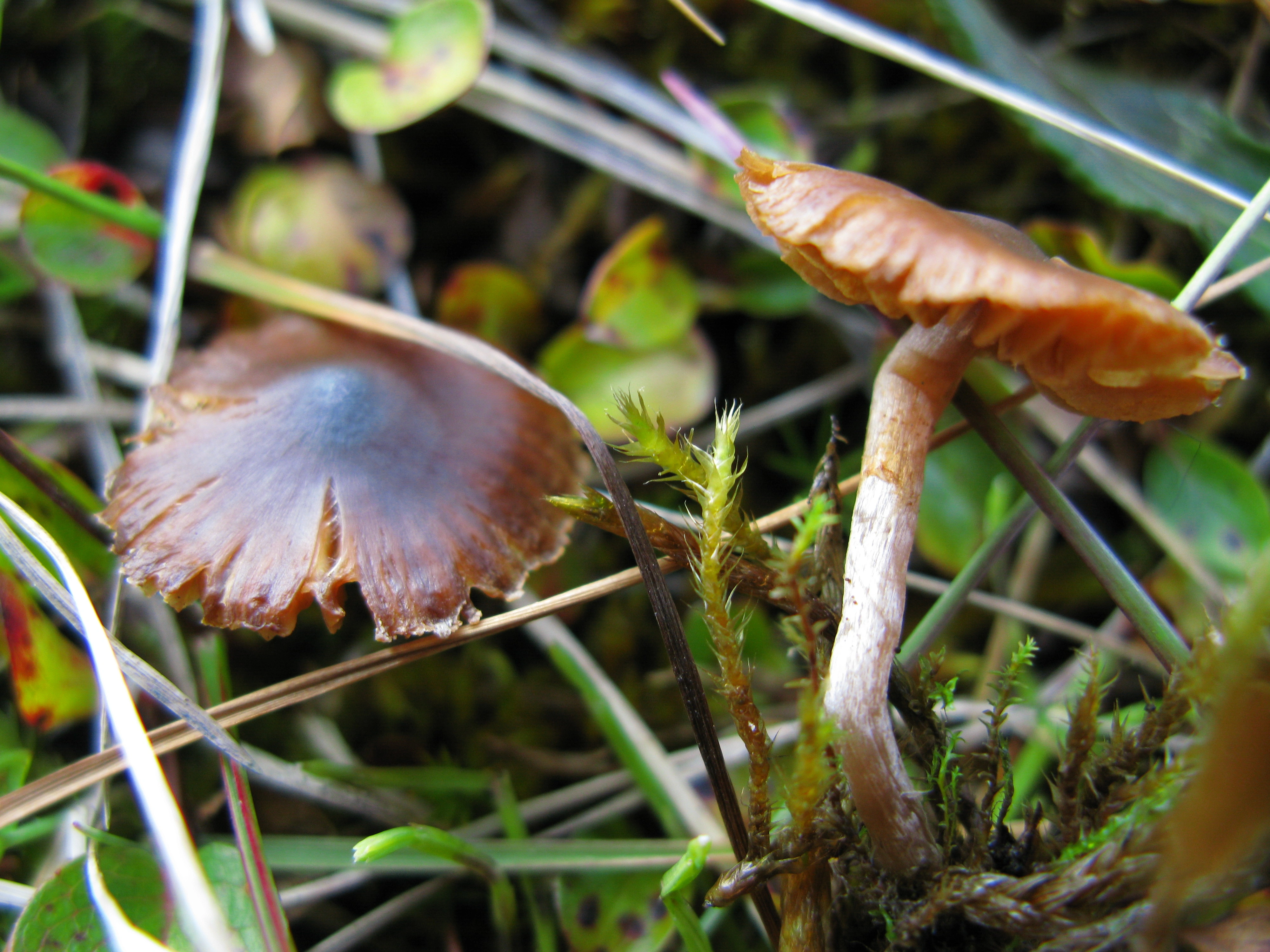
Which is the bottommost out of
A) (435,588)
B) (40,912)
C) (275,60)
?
(40,912)

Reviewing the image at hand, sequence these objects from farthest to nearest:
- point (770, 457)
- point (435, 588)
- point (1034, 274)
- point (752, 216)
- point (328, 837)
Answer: point (770, 457) < point (328, 837) < point (435, 588) < point (752, 216) < point (1034, 274)

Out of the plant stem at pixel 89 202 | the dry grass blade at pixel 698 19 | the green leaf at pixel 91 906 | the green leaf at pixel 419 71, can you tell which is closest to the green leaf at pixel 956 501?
the dry grass blade at pixel 698 19

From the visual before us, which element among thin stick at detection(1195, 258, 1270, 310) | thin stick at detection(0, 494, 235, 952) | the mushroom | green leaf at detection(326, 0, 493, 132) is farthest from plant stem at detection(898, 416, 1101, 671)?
green leaf at detection(326, 0, 493, 132)

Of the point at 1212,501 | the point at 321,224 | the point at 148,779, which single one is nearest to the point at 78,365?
the point at 321,224

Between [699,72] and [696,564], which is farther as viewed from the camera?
[699,72]

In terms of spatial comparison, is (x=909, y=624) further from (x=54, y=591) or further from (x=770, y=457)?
(x=54, y=591)

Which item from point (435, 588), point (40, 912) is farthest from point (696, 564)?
point (40, 912)
